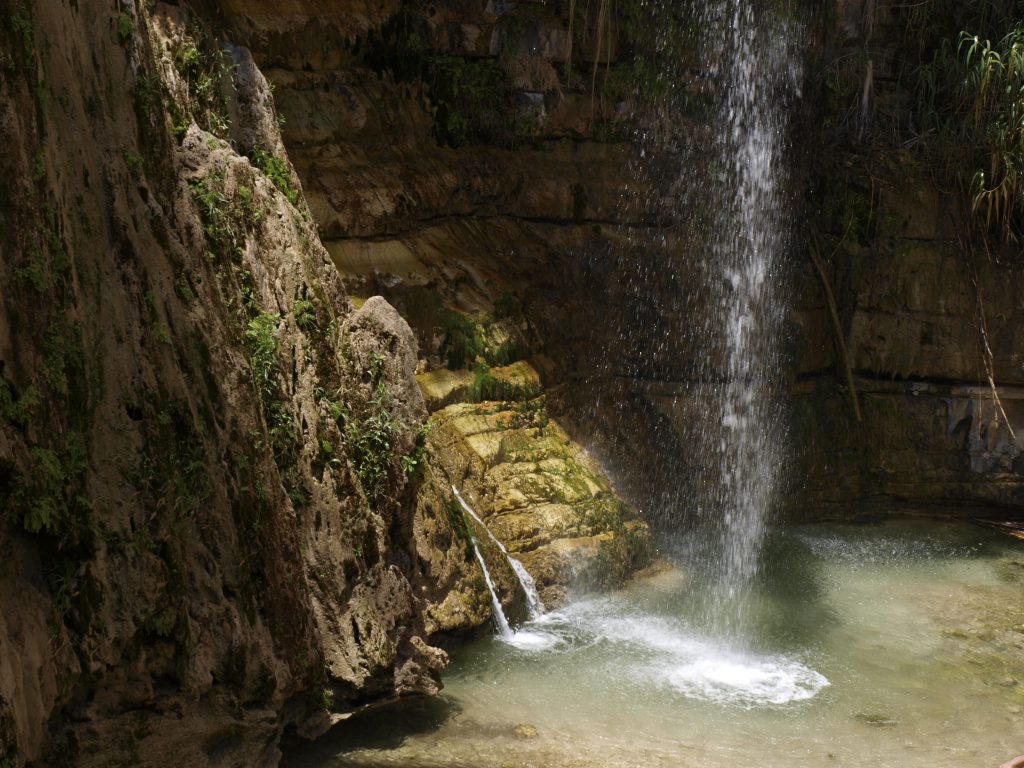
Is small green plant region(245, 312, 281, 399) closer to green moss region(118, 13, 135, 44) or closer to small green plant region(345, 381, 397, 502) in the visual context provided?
small green plant region(345, 381, 397, 502)

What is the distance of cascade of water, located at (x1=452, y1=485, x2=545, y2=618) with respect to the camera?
6926 millimetres

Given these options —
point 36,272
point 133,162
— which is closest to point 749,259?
point 133,162

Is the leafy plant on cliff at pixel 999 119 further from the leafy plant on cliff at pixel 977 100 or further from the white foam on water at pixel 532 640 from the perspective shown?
the white foam on water at pixel 532 640

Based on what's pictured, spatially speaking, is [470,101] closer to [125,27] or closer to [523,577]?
[523,577]

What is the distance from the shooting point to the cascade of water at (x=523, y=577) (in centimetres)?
693

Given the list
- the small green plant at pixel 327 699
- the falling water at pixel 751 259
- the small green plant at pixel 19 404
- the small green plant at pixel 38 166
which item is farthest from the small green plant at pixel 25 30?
the falling water at pixel 751 259

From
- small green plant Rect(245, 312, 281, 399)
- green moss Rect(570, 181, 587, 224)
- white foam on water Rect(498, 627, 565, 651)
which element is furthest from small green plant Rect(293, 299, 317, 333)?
green moss Rect(570, 181, 587, 224)

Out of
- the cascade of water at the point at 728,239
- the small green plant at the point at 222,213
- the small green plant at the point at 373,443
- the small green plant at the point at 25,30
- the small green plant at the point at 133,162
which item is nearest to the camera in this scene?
the small green plant at the point at 25,30

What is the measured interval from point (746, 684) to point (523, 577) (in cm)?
169

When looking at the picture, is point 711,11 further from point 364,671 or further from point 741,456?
point 364,671

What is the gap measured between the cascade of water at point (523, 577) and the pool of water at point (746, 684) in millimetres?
136

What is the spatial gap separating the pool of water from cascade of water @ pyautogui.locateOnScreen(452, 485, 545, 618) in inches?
5.3

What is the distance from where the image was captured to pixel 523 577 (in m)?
7.06

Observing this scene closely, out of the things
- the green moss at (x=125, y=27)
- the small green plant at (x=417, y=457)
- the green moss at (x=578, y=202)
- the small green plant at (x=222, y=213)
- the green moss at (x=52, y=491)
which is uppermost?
the green moss at (x=125, y=27)
